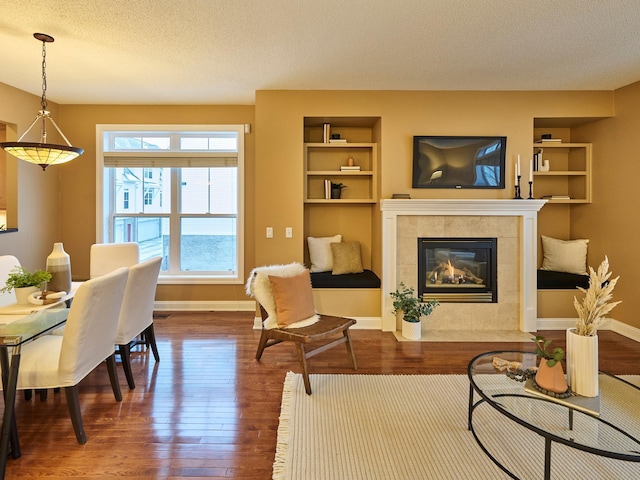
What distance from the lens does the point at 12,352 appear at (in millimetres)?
1800

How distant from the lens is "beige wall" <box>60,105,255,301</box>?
4605 millimetres

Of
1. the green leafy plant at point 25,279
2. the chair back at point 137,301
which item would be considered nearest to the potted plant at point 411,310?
the chair back at point 137,301

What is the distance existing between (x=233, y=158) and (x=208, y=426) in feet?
10.8

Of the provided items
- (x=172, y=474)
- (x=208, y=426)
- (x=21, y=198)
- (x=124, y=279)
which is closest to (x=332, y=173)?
(x=124, y=279)

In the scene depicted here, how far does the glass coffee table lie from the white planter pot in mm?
1602

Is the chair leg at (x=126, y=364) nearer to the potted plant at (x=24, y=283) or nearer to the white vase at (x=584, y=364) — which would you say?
the potted plant at (x=24, y=283)

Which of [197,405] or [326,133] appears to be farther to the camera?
[326,133]

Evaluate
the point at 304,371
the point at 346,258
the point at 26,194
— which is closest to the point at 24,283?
the point at 304,371

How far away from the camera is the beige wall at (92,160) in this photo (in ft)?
15.1

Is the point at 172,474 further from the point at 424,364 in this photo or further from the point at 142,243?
the point at 142,243

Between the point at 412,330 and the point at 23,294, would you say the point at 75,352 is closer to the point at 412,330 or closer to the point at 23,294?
the point at 23,294

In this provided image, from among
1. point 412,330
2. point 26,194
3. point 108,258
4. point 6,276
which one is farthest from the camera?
point 26,194

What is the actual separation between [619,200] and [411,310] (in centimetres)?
257


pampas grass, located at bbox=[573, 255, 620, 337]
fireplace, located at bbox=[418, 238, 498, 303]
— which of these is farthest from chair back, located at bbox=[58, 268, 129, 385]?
fireplace, located at bbox=[418, 238, 498, 303]
